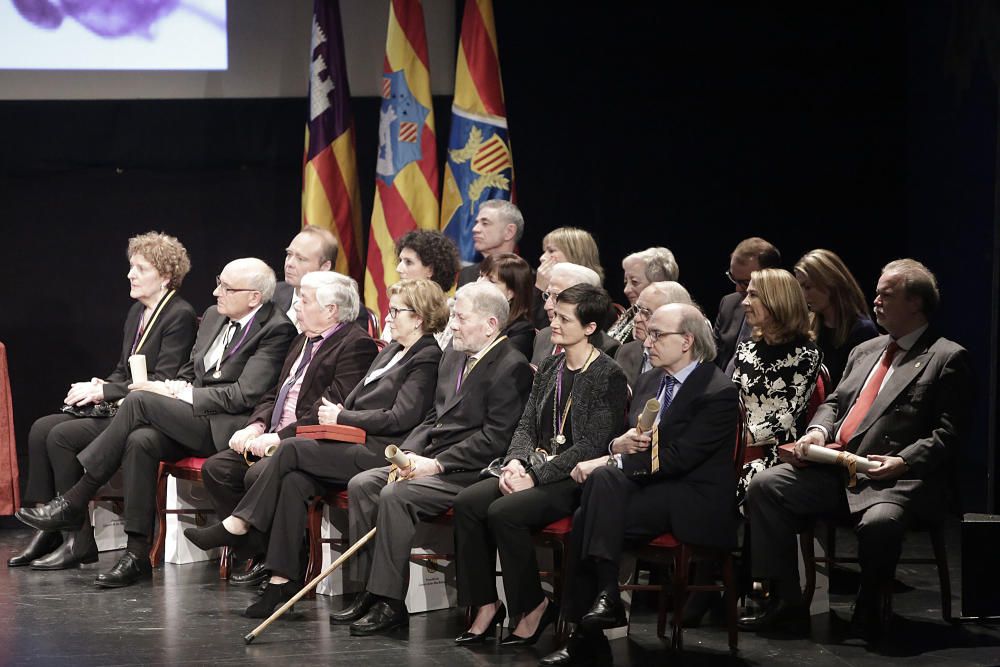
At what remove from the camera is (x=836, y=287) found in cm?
514

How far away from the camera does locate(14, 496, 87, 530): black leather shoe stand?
209 inches

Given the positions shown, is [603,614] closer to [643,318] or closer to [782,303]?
[643,318]

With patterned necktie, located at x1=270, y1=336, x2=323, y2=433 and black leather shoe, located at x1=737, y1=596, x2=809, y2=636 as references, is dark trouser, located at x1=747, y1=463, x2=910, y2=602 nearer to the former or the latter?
black leather shoe, located at x1=737, y1=596, x2=809, y2=636

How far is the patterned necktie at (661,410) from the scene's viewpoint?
4156mm

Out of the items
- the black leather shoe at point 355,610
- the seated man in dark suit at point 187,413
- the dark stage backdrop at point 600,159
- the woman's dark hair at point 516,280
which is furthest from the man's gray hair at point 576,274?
the dark stage backdrop at point 600,159

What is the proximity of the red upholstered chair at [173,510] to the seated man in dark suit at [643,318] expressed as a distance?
181cm

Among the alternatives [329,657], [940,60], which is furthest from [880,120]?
[329,657]

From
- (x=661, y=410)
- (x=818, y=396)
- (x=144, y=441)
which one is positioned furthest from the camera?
(x=144, y=441)

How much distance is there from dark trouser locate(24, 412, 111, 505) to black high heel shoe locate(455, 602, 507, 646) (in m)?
2.17

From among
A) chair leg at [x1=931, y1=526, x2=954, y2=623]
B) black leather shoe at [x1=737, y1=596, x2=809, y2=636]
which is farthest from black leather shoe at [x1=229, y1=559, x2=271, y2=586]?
chair leg at [x1=931, y1=526, x2=954, y2=623]

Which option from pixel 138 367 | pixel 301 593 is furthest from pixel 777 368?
pixel 138 367

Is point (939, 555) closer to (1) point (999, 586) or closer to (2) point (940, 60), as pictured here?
(1) point (999, 586)

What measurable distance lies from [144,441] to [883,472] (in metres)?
2.92

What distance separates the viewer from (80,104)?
24.2 feet
